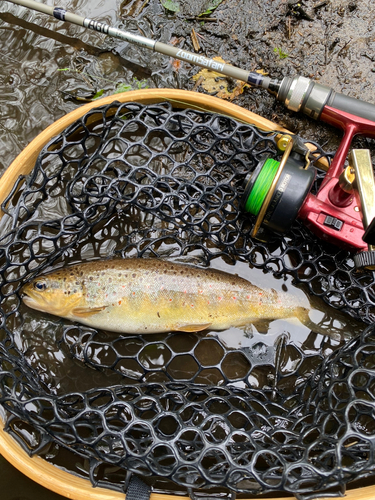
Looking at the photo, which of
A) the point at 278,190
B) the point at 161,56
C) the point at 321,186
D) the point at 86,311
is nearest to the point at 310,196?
the point at 321,186

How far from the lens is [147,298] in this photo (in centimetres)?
226

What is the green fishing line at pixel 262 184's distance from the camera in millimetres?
2037

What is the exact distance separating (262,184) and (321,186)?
0.34m

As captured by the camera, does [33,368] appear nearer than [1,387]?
No

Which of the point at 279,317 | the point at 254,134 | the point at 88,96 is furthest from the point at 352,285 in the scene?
the point at 88,96

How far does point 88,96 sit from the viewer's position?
270 centimetres

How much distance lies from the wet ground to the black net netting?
0.42 metres

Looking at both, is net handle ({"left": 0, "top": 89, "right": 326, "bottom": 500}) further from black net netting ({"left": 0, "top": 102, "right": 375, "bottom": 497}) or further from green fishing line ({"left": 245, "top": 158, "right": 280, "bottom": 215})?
green fishing line ({"left": 245, "top": 158, "right": 280, "bottom": 215})

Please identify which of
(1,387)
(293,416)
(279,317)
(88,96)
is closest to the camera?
(1,387)

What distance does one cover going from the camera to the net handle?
1.88 metres

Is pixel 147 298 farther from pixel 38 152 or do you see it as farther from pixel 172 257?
pixel 38 152

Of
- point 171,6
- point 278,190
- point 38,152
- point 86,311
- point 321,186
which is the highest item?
point 171,6

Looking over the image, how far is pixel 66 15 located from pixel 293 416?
2845 mm

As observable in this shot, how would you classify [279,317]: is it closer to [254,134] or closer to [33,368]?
Answer: [254,134]
